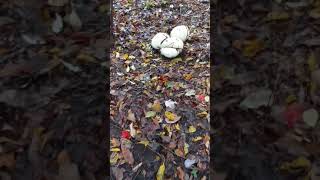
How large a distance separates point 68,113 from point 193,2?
3.25ft

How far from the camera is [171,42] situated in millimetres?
1805

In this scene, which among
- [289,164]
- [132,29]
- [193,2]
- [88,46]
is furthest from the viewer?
[193,2]

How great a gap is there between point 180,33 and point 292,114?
0.71m

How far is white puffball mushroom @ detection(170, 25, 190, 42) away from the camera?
1.86 meters

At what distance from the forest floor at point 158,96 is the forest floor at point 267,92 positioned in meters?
0.12

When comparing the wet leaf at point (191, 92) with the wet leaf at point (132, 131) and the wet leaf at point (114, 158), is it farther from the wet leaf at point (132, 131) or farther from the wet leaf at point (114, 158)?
the wet leaf at point (114, 158)

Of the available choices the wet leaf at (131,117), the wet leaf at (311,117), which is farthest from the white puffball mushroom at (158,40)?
the wet leaf at (311,117)

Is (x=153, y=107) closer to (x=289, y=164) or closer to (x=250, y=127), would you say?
(x=250, y=127)

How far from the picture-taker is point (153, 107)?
5.00ft

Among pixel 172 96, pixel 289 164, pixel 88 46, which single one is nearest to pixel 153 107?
pixel 172 96

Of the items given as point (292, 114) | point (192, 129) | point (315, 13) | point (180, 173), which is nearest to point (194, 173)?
point (180, 173)

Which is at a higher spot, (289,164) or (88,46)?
(88,46)

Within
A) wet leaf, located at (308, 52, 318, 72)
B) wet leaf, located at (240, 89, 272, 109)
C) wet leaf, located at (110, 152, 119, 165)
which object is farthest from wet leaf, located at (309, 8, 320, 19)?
wet leaf, located at (110, 152, 119, 165)

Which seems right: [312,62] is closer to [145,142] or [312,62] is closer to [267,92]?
[267,92]
